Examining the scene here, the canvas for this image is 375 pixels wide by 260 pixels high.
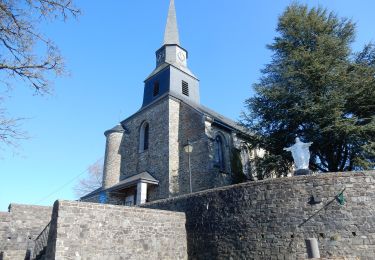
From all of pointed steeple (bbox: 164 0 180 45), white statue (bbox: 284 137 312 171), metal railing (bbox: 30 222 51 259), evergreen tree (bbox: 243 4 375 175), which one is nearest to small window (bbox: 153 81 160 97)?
pointed steeple (bbox: 164 0 180 45)

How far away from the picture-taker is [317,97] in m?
14.8

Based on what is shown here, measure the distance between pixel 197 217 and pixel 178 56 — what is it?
18.1m

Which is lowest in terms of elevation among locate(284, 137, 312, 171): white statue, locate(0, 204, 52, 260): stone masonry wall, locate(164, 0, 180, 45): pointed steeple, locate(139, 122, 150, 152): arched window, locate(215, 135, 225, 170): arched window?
locate(0, 204, 52, 260): stone masonry wall

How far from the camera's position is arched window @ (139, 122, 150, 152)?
22.2 m

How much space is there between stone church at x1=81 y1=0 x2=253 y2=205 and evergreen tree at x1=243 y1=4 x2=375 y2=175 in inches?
104

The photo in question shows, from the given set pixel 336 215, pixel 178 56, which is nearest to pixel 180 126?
pixel 178 56

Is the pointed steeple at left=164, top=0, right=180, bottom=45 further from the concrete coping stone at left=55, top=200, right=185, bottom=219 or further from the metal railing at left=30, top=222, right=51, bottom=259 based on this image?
the metal railing at left=30, top=222, right=51, bottom=259

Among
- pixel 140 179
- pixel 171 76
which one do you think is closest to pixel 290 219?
pixel 140 179

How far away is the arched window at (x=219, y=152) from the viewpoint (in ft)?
62.8

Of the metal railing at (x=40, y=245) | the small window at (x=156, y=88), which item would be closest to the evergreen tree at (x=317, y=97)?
the small window at (x=156, y=88)

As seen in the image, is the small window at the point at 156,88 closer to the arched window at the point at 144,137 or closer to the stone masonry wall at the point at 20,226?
the arched window at the point at 144,137

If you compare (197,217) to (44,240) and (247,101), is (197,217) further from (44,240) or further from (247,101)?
(247,101)

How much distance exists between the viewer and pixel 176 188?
18500 millimetres

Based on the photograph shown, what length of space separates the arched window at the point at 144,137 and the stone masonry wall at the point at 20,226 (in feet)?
31.6
